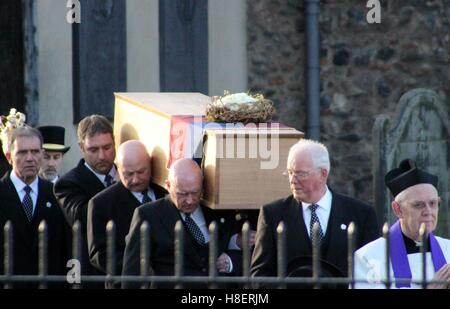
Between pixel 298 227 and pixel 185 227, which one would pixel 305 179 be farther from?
pixel 185 227

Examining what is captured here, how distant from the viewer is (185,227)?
8039 mm

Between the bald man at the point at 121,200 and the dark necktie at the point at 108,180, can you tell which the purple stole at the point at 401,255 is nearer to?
the bald man at the point at 121,200

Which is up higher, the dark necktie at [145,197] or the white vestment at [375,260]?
the dark necktie at [145,197]

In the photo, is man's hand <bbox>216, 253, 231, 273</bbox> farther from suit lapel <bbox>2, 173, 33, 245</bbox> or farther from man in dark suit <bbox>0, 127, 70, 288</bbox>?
suit lapel <bbox>2, 173, 33, 245</bbox>

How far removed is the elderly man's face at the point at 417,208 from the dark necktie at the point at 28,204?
236cm

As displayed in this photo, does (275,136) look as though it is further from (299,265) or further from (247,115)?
(299,265)

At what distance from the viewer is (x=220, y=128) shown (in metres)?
8.22

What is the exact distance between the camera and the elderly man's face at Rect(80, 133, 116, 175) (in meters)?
8.95

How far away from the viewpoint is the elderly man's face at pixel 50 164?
11000 millimetres

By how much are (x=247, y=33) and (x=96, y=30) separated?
1.91 metres

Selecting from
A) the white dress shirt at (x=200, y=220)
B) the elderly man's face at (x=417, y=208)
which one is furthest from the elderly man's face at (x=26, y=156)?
the elderly man's face at (x=417, y=208)

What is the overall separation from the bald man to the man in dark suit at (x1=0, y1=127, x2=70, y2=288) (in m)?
0.41

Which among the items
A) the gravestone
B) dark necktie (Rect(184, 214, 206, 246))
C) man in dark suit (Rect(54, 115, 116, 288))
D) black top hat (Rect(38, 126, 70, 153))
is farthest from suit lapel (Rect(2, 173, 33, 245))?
the gravestone
